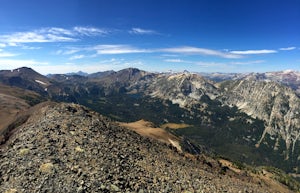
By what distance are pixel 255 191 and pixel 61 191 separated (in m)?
34.7

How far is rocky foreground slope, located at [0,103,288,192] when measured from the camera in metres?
28.6

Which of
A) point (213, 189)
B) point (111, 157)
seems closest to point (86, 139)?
point (111, 157)

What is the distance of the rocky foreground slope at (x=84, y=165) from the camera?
28.6 meters

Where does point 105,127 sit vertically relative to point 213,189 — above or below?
above

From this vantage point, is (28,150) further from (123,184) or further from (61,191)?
(123,184)

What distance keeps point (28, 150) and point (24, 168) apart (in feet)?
13.0

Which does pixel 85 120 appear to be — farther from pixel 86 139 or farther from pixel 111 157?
pixel 111 157

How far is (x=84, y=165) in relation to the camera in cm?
3222

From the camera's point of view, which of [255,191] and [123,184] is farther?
[255,191]

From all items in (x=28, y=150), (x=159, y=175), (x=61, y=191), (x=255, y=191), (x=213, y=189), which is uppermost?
(x=28, y=150)

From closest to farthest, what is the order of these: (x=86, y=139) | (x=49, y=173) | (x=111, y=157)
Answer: (x=49, y=173) < (x=111, y=157) < (x=86, y=139)

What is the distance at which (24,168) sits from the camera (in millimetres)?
29984

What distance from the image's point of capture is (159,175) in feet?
121

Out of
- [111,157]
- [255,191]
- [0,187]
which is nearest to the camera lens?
[0,187]
